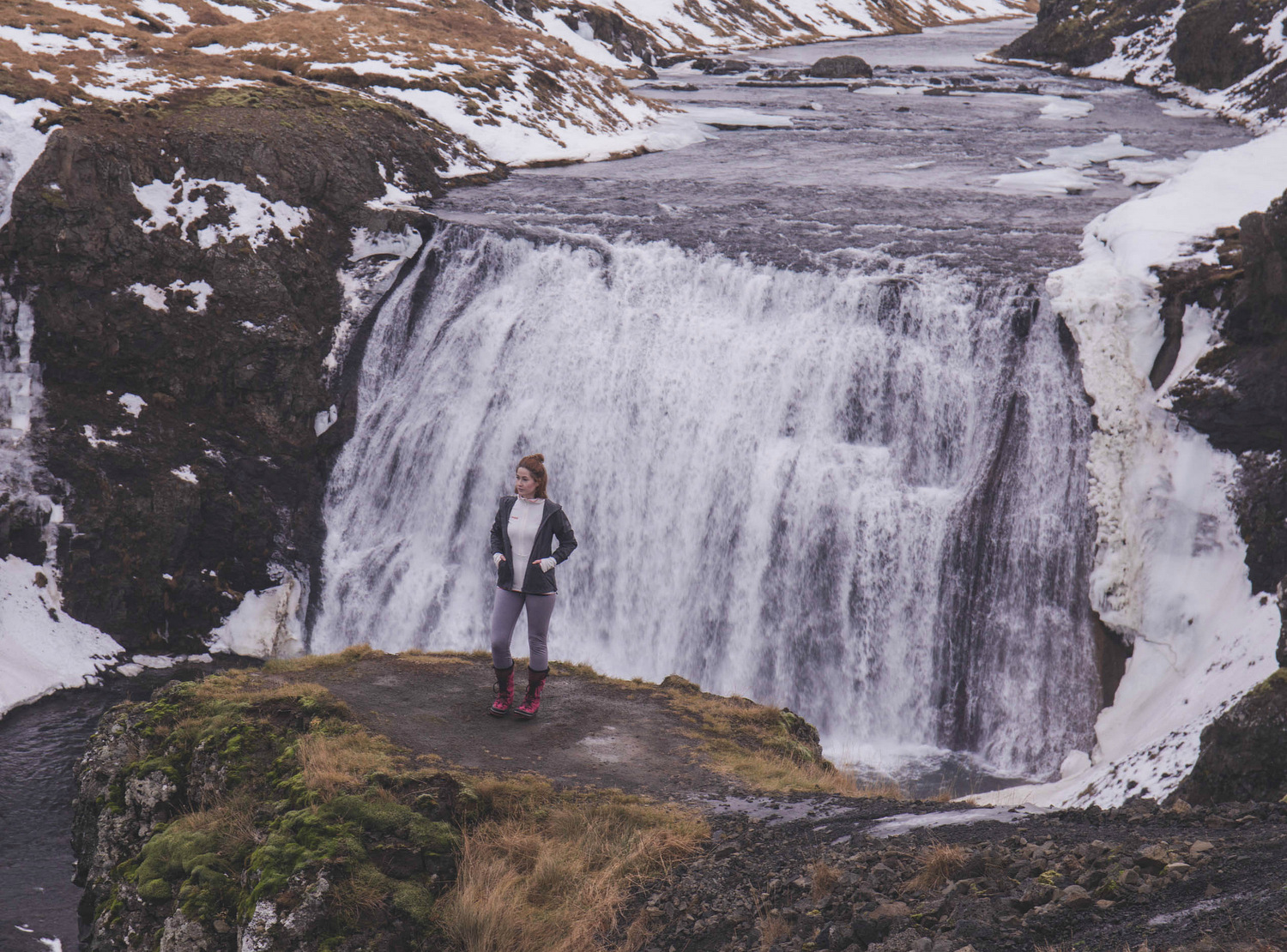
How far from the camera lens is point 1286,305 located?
14727 millimetres

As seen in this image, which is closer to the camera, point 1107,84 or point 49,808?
point 49,808

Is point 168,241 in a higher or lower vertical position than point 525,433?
higher

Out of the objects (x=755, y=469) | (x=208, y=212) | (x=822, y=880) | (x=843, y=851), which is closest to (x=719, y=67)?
(x=208, y=212)

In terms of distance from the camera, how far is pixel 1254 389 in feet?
48.1

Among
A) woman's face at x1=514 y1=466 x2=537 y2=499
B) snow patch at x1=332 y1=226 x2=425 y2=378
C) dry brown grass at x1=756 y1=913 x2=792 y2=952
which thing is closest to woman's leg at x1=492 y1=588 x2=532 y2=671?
woman's face at x1=514 y1=466 x2=537 y2=499

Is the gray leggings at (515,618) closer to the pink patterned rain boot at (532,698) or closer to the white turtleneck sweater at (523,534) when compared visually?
the white turtleneck sweater at (523,534)

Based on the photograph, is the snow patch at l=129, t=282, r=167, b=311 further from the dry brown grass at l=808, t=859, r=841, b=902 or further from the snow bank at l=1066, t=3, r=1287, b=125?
the snow bank at l=1066, t=3, r=1287, b=125

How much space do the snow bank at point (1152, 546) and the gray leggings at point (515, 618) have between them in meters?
6.46

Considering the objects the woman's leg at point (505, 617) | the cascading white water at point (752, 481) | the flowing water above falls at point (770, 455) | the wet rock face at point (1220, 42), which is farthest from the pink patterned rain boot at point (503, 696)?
the wet rock face at point (1220, 42)

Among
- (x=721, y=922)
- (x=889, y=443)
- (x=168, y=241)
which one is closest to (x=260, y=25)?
(x=168, y=241)

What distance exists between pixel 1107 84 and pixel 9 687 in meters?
47.3

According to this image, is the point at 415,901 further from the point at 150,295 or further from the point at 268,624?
the point at 150,295

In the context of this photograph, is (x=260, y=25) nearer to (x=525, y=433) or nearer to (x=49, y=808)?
(x=525, y=433)

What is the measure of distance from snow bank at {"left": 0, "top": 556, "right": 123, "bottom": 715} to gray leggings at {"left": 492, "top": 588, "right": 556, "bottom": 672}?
11.4 m
